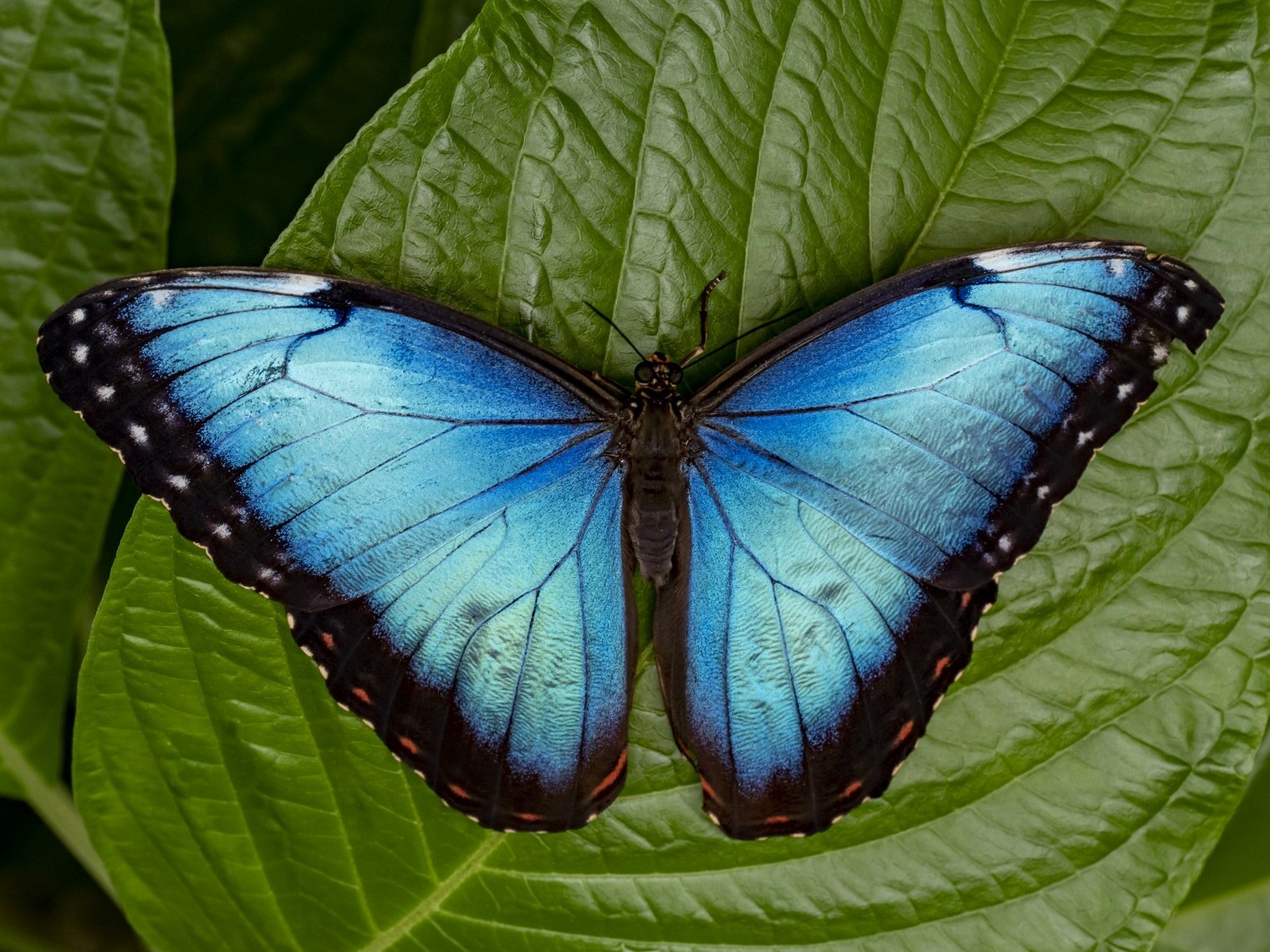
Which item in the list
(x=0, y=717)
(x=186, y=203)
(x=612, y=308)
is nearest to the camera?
(x=612, y=308)

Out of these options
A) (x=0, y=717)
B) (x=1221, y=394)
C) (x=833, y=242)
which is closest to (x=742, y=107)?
(x=833, y=242)

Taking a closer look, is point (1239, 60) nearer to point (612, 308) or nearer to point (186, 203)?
point (612, 308)

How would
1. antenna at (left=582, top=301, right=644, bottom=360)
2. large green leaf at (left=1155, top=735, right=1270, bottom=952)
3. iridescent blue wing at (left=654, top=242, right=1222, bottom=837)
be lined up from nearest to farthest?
iridescent blue wing at (left=654, top=242, right=1222, bottom=837), antenna at (left=582, top=301, right=644, bottom=360), large green leaf at (left=1155, top=735, right=1270, bottom=952)

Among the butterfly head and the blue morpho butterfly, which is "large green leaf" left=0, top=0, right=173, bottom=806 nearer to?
the blue morpho butterfly

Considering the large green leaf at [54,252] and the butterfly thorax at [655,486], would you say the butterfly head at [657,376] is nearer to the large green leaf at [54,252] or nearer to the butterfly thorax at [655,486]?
the butterfly thorax at [655,486]

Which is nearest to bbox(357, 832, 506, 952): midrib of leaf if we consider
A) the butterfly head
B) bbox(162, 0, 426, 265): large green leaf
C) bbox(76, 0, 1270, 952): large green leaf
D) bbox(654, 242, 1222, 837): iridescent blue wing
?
bbox(76, 0, 1270, 952): large green leaf

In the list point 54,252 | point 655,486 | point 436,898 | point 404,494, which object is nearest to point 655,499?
point 655,486
